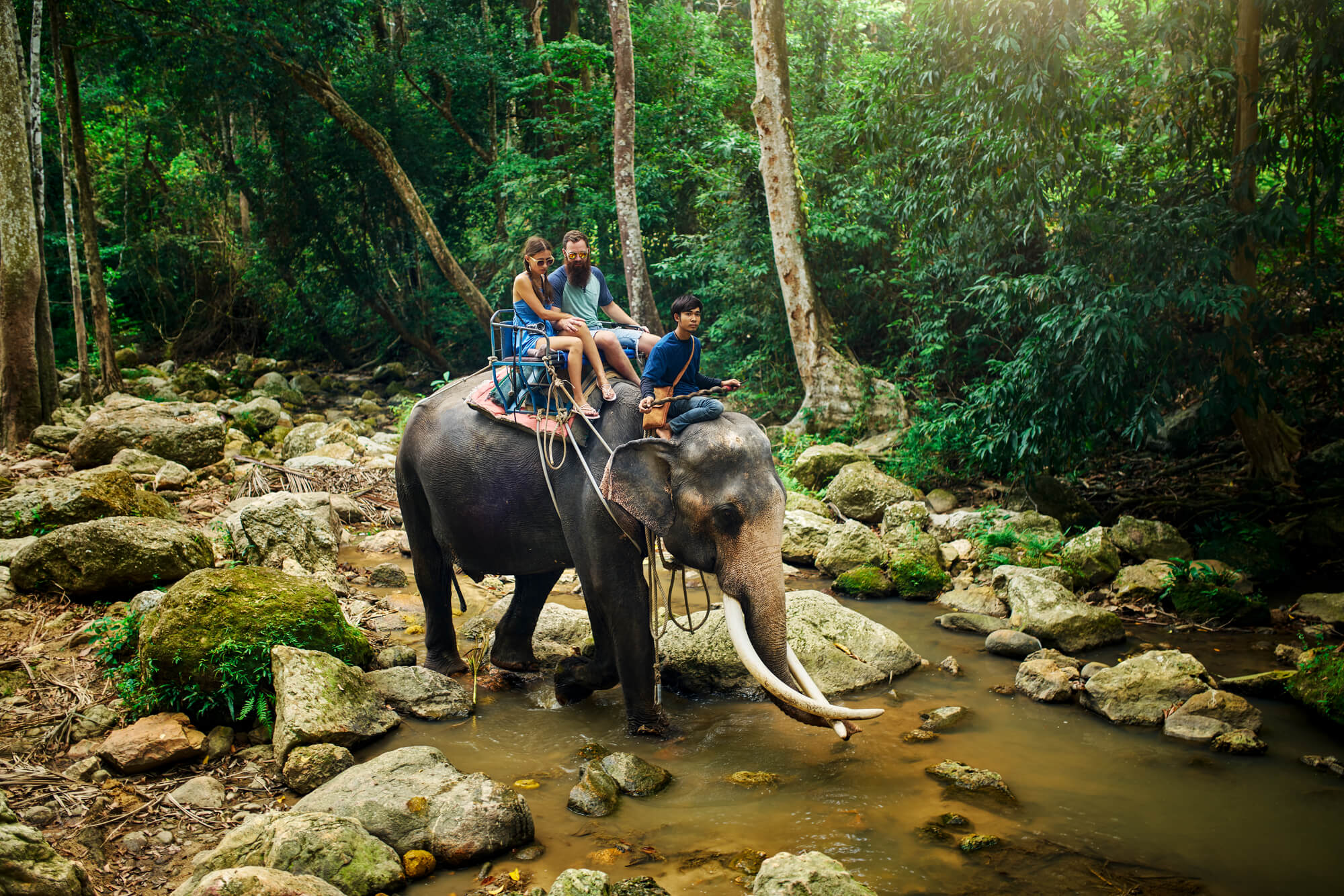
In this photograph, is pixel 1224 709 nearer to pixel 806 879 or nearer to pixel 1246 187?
pixel 806 879

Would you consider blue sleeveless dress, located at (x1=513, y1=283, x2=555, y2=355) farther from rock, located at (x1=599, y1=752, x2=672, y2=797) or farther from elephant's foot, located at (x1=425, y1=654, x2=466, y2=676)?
rock, located at (x1=599, y1=752, x2=672, y2=797)

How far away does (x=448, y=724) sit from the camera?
16.6 feet

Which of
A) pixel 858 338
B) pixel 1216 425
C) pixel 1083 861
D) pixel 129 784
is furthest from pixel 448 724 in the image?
pixel 858 338

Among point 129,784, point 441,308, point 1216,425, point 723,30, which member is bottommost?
point 129,784

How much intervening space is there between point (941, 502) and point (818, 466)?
1.48 meters

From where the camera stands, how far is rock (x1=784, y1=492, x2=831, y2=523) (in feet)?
30.3

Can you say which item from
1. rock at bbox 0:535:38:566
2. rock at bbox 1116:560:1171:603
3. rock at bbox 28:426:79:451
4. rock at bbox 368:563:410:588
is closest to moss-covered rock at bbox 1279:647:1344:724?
rock at bbox 1116:560:1171:603

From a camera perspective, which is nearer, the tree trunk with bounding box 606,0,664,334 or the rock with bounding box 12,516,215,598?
the rock with bounding box 12,516,215,598

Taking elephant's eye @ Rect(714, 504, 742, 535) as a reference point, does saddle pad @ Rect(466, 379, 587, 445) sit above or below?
above

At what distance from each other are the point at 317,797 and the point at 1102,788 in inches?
145

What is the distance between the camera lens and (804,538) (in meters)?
8.64

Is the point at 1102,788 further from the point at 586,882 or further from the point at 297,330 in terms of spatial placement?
the point at 297,330

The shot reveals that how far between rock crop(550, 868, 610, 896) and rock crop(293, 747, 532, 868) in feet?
1.68

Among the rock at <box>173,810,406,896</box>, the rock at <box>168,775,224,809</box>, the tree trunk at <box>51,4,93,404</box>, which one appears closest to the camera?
the rock at <box>173,810,406,896</box>
